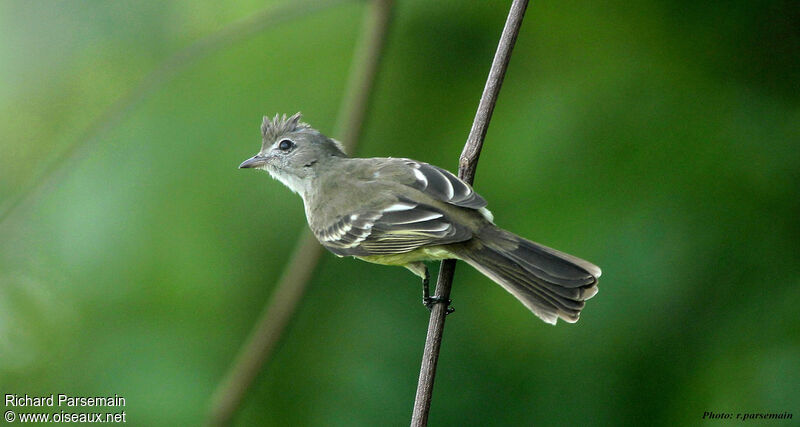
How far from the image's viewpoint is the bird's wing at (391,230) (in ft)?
8.80

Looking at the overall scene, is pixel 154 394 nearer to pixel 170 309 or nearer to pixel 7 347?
pixel 170 309

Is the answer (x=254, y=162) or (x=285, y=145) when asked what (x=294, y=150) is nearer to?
A: (x=285, y=145)

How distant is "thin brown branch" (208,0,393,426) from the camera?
295 centimetres

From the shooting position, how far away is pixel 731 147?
3.04 m

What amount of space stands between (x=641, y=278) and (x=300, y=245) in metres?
1.57

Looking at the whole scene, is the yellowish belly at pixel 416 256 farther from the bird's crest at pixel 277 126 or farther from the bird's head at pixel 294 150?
the bird's crest at pixel 277 126

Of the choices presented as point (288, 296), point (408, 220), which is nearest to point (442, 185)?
point (408, 220)

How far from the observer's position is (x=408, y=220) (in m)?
2.82

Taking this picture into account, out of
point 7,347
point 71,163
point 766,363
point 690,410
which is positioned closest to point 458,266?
point 690,410

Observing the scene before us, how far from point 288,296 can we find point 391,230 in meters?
0.55

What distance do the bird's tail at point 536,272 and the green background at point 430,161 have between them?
38 centimetres

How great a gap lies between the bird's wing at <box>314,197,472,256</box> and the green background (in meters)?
0.35

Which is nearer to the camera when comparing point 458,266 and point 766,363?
point 766,363

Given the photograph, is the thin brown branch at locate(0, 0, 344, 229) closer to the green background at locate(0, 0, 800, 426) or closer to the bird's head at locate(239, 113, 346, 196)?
the green background at locate(0, 0, 800, 426)
